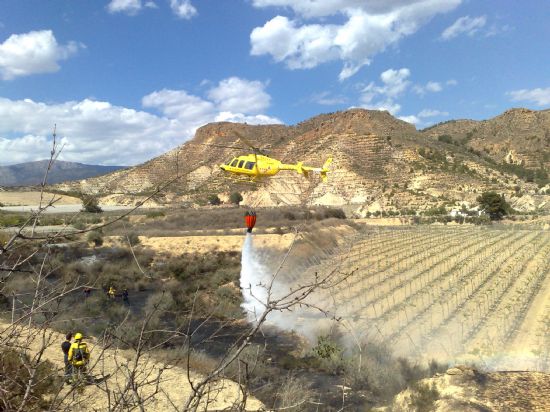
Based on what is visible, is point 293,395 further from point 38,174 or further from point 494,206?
point 494,206

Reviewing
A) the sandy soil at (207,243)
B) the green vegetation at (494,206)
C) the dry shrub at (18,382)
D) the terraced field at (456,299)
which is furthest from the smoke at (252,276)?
the green vegetation at (494,206)

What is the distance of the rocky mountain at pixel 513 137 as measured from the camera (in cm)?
10206

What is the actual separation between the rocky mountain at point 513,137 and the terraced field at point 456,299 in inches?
2770

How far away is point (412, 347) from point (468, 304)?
6239 mm

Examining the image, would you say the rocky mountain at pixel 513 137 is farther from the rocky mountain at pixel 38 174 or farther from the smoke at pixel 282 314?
the rocky mountain at pixel 38 174

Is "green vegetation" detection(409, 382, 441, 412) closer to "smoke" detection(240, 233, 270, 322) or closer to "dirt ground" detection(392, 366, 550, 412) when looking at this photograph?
"dirt ground" detection(392, 366, 550, 412)

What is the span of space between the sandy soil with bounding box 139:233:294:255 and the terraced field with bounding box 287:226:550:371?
9239 millimetres

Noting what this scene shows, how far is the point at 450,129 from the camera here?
136625 mm

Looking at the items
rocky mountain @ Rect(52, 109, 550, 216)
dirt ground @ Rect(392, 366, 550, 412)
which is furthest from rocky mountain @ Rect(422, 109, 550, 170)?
dirt ground @ Rect(392, 366, 550, 412)

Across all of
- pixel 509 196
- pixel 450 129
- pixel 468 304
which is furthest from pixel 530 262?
pixel 450 129

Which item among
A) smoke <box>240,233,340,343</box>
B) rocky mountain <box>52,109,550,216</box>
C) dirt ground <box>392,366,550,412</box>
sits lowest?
smoke <box>240,233,340,343</box>

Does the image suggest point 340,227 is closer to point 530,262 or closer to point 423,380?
point 530,262

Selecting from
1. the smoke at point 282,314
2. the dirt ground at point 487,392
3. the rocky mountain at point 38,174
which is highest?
the rocky mountain at point 38,174

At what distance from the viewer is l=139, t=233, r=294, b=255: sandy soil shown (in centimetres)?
4350
